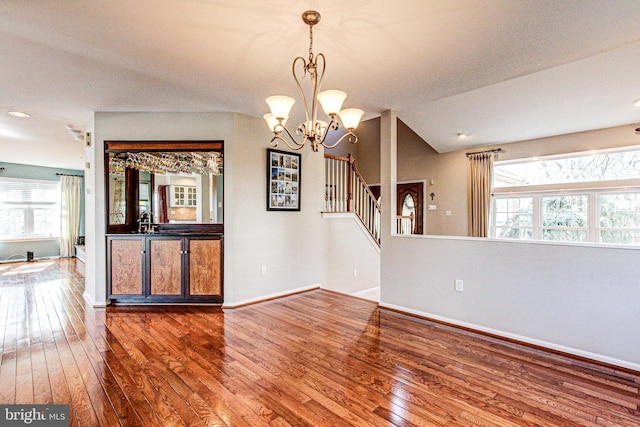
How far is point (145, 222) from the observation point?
4359 millimetres

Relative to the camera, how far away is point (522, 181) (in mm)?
5727

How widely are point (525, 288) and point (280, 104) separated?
107 inches

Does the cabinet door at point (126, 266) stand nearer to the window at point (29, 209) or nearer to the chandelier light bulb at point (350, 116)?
the chandelier light bulb at point (350, 116)

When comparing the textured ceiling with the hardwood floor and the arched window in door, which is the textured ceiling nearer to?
the hardwood floor

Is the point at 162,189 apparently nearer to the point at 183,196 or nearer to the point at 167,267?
the point at 183,196

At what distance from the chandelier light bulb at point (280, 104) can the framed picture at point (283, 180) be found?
2.18 m

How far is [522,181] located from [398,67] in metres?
4.28

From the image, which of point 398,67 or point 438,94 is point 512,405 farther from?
point 438,94

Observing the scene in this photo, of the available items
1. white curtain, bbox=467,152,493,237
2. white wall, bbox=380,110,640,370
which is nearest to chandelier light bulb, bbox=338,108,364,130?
white wall, bbox=380,110,640,370

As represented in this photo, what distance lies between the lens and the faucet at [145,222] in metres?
4.32

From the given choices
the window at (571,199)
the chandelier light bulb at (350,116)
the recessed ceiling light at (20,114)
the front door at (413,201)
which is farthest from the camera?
the front door at (413,201)

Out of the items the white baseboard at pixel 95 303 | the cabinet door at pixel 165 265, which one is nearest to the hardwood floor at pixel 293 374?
the white baseboard at pixel 95 303

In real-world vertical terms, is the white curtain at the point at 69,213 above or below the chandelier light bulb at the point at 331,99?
below

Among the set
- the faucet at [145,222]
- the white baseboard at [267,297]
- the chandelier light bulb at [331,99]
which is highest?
the chandelier light bulb at [331,99]
